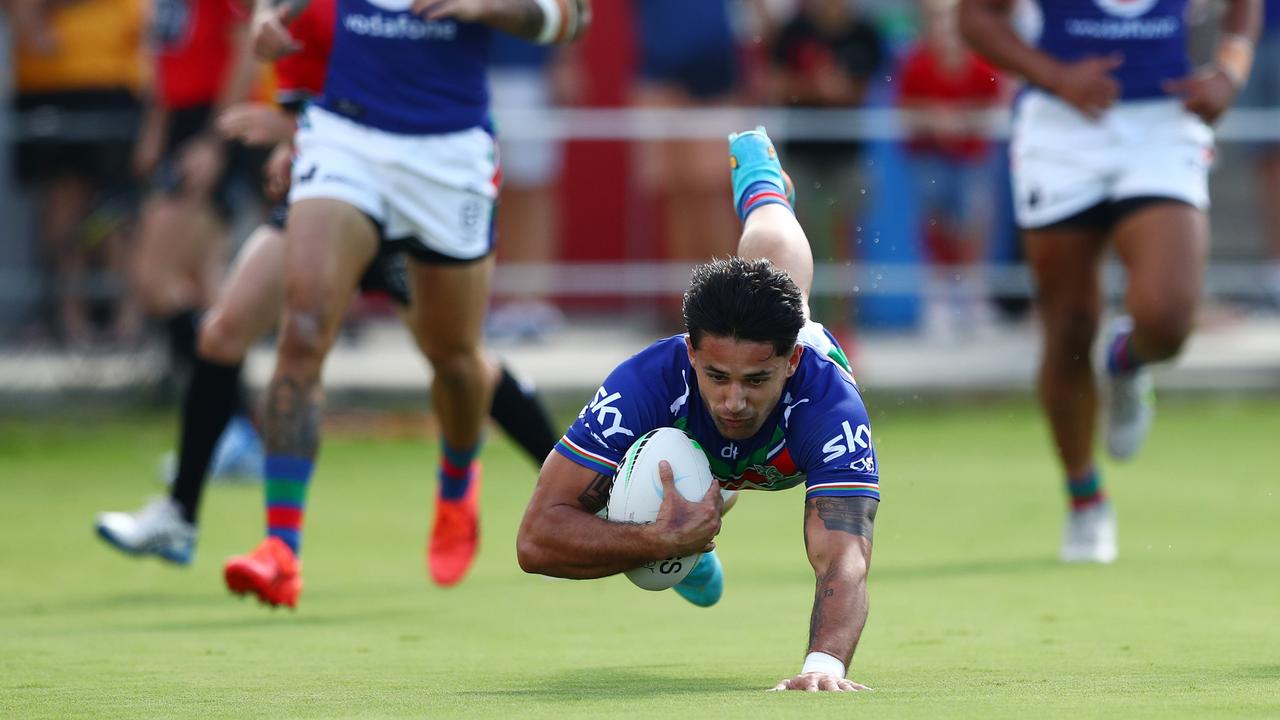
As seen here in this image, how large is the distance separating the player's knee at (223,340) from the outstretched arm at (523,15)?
142 centimetres

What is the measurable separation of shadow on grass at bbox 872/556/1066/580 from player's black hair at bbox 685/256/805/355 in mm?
2627

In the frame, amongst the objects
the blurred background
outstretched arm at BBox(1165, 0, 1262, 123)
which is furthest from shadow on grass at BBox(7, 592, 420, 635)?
the blurred background

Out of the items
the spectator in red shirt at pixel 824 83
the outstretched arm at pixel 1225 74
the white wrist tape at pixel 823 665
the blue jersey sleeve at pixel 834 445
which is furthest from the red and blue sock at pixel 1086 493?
the spectator in red shirt at pixel 824 83

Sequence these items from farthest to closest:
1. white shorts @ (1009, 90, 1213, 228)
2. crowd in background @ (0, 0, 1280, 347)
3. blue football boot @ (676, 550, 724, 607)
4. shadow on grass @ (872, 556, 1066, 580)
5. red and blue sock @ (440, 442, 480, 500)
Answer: crowd in background @ (0, 0, 1280, 347), white shorts @ (1009, 90, 1213, 228), red and blue sock @ (440, 442, 480, 500), shadow on grass @ (872, 556, 1066, 580), blue football boot @ (676, 550, 724, 607)

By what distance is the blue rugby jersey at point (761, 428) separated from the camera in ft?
18.5

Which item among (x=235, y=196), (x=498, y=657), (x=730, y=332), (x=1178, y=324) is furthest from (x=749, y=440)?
(x=235, y=196)

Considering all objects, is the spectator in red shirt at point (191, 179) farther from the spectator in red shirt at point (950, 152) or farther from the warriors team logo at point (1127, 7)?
the spectator in red shirt at point (950, 152)

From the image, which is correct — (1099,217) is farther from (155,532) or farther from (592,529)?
(155,532)

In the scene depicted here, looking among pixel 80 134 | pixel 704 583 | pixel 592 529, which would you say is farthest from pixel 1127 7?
pixel 80 134

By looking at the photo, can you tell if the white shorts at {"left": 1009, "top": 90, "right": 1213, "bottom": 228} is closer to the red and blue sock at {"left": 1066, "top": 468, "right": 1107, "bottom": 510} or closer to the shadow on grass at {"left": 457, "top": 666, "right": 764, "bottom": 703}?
the red and blue sock at {"left": 1066, "top": 468, "right": 1107, "bottom": 510}

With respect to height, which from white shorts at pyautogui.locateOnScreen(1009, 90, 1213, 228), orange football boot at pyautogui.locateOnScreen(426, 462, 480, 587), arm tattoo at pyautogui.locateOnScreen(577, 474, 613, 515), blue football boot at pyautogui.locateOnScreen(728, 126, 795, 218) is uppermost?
white shorts at pyautogui.locateOnScreen(1009, 90, 1213, 228)

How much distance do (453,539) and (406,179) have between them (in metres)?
1.35

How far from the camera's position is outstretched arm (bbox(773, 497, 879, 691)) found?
5.23 meters

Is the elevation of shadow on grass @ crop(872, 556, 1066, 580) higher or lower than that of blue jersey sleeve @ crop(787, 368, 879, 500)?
lower
